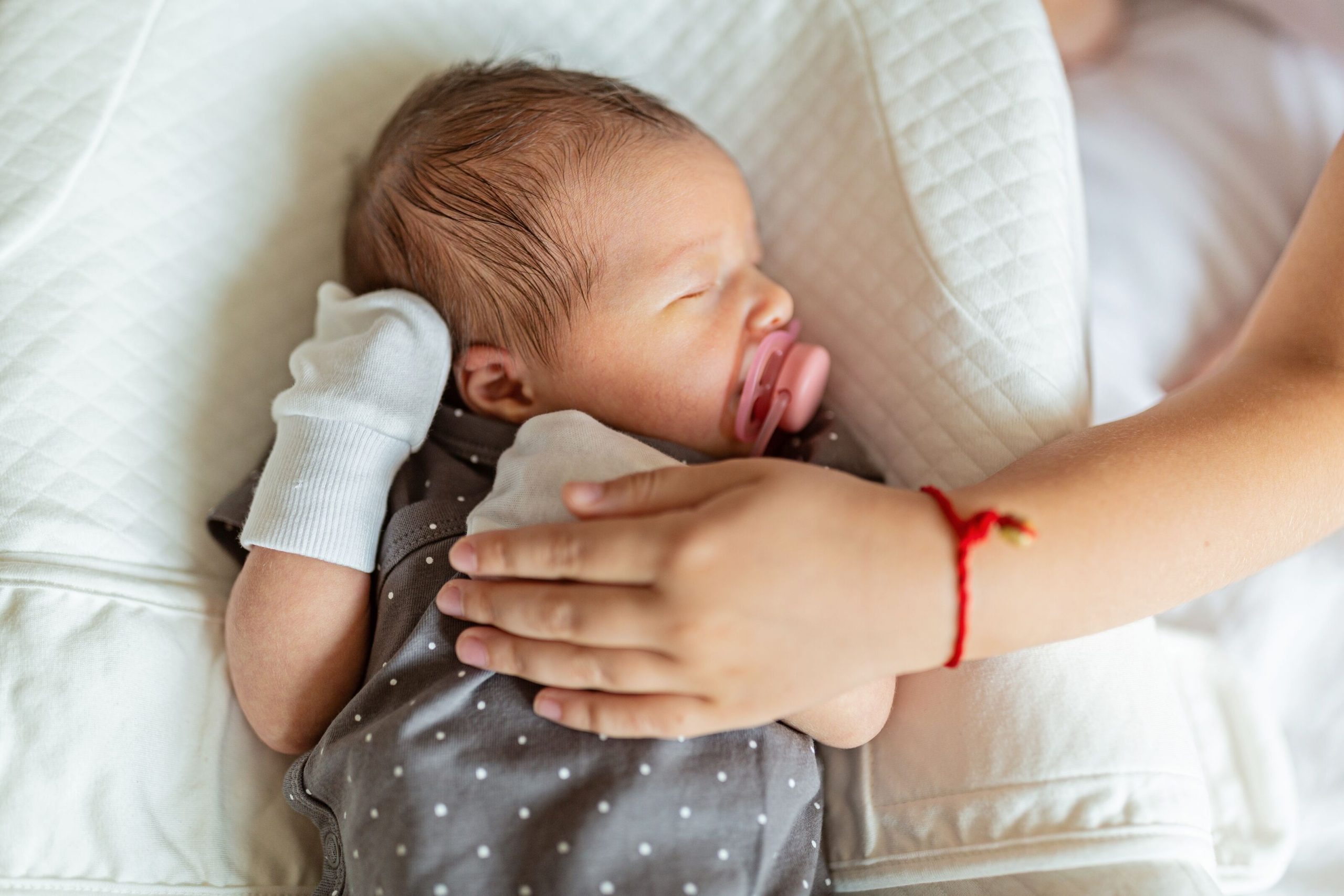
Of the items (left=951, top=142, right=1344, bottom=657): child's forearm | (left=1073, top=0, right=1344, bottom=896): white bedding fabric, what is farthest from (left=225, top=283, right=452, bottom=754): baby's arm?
(left=1073, top=0, right=1344, bottom=896): white bedding fabric

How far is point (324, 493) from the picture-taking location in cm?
85

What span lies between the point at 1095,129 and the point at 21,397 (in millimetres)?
1340

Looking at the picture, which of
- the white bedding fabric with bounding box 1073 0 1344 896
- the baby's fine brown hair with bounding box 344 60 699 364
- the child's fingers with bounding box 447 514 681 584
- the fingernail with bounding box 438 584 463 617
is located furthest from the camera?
the white bedding fabric with bounding box 1073 0 1344 896

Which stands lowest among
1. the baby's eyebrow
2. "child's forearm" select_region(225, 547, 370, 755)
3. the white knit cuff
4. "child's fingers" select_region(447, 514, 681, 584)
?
"child's forearm" select_region(225, 547, 370, 755)

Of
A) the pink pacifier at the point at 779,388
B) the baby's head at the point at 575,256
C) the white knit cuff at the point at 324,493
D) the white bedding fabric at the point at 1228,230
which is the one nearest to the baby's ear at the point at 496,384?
the baby's head at the point at 575,256

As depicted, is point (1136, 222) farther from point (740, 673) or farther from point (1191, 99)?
point (740, 673)

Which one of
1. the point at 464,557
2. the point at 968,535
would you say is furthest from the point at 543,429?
the point at 968,535

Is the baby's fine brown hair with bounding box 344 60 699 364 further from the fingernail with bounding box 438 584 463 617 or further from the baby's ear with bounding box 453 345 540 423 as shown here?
the fingernail with bounding box 438 584 463 617

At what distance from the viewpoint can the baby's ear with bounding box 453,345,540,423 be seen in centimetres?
97

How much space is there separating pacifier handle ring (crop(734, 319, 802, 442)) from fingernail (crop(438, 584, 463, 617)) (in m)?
0.36

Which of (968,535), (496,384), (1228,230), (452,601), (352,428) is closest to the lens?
(968,535)

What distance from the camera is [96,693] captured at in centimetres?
82

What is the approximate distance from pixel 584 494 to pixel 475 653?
0.17m

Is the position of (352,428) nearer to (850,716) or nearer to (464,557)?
(464,557)
